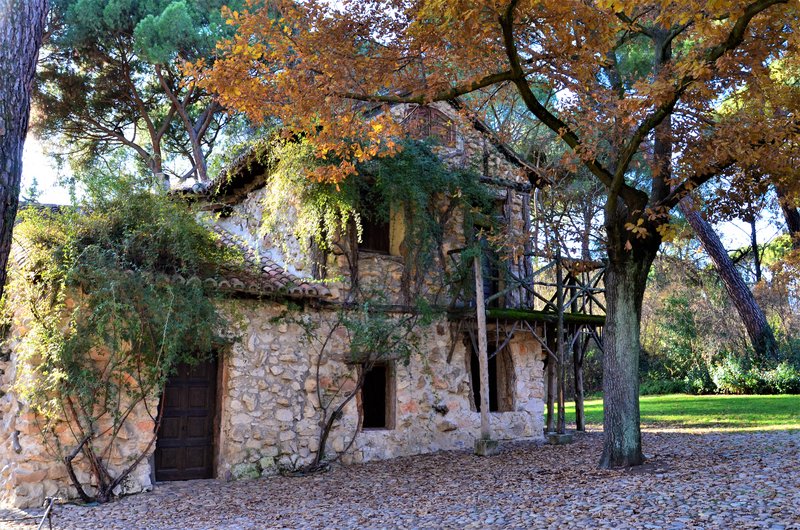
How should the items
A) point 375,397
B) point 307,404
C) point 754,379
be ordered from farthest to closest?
point 754,379 < point 375,397 < point 307,404

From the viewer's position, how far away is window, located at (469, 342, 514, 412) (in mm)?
12945

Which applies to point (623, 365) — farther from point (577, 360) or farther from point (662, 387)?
point (662, 387)

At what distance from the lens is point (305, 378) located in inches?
405

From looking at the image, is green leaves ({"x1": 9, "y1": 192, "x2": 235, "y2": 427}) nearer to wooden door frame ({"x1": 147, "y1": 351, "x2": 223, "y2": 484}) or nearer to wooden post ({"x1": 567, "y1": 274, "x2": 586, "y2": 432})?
wooden door frame ({"x1": 147, "y1": 351, "x2": 223, "y2": 484})

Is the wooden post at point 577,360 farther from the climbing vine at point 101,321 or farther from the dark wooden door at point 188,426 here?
the climbing vine at point 101,321

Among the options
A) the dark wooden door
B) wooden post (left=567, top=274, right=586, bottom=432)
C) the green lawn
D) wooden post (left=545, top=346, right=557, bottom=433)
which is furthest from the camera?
wooden post (left=567, top=274, right=586, bottom=432)

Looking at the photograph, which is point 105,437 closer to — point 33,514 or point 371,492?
point 33,514

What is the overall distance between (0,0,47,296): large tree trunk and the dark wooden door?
5.92 m

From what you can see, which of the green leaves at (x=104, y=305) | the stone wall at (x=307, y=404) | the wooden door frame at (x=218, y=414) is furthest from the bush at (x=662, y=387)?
the green leaves at (x=104, y=305)

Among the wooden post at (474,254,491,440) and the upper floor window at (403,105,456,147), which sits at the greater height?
the upper floor window at (403,105,456,147)

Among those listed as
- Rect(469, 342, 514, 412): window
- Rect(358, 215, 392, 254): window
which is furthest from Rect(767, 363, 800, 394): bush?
Rect(358, 215, 392, 254): window

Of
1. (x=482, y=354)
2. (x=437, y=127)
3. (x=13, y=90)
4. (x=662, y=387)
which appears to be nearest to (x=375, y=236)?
(x=437, y=127)

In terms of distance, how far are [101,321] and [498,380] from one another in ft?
25.4

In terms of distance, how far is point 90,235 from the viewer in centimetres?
855
